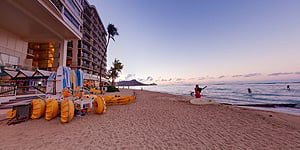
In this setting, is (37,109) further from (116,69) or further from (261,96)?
(116,69)

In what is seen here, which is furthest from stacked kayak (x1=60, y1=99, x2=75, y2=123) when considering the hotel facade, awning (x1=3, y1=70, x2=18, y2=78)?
awning (x1=3, y1=70, x2=18, y2=78)

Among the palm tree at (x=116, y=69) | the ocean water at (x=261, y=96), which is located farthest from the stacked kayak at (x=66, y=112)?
the palm tree at (x=116, y=69)

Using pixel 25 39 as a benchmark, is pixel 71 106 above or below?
below

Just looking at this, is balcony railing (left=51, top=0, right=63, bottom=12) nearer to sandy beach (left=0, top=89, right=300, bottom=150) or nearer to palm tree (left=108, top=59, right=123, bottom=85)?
sandy beach (left=0, top=89, right=300, bottom=150)

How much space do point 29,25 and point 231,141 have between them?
Answer: 1808 cm

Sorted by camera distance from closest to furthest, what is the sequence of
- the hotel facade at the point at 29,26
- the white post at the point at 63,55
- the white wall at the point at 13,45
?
1. the hotel facade at the point at 29,26
2. the white wall at the point at 13,45
3. the white post at the point at 63,55

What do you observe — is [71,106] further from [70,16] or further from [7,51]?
[70,16]

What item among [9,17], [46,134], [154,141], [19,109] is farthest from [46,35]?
[154,141]

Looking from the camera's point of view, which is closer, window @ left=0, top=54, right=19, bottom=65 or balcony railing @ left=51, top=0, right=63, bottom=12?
window @ left=0, top=54, right=19, bottom=65

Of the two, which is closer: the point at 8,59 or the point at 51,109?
the point at 51,109

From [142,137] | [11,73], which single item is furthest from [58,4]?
[142,137]

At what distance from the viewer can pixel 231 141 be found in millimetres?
3115

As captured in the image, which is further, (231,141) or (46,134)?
(46,134)

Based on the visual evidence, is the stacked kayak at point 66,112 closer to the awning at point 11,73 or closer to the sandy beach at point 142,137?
the sandy beach at point 142,137
